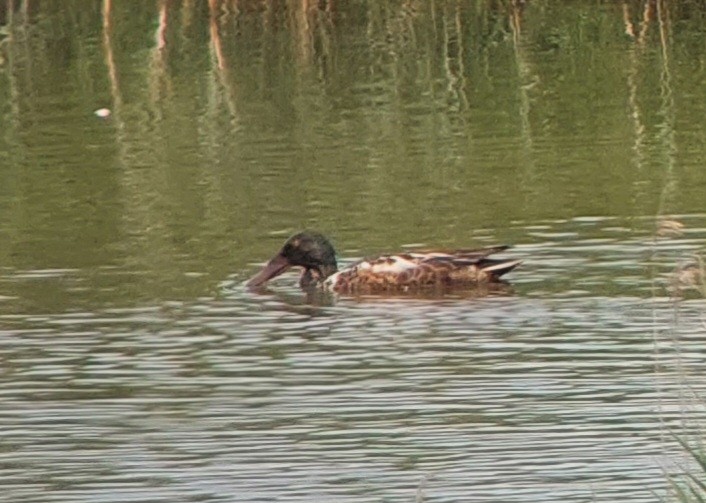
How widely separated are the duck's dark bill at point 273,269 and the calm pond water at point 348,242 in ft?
0.34

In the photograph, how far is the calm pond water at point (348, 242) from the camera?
8766mm

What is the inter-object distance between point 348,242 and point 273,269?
1.12 metres

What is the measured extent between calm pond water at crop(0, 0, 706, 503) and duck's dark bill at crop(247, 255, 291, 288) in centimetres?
10

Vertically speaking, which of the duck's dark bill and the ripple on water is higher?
the ripple on water

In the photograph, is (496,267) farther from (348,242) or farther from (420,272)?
(348,242)

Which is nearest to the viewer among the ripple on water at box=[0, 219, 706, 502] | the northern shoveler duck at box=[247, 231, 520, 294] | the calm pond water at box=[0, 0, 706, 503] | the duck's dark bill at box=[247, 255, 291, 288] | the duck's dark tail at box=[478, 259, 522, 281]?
the ripple on water at box=[0, 219, 706, 502]

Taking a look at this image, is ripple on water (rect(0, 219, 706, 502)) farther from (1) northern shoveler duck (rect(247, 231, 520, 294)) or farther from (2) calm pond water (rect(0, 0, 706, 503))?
(1) northern shoveler duck (rect(247, 231, 520, 294))

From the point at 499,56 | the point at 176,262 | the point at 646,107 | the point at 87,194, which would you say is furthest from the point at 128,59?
the point at 176,262

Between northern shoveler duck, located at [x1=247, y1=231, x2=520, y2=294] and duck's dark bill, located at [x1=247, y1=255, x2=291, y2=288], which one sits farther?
duck's dark bill, located at [x1=247, y1=255, x2=291, y2=288]

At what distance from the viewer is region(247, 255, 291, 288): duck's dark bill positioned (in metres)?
13.2

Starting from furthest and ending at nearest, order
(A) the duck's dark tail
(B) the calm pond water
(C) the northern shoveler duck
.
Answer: (C) the northern shoveler duck < (A) the duck's dark tail < (B) the calm pond water

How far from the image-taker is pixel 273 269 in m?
13.3

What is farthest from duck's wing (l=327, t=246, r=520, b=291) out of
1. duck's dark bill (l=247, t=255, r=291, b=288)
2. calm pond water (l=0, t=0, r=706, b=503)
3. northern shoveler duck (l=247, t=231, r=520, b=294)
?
duck's dark bill (l=247, t=255, r=291, b=288)

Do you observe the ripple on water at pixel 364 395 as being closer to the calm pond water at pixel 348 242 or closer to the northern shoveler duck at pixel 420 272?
the calm pond water at pixel 348 242
